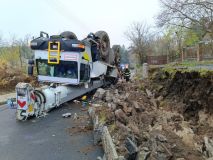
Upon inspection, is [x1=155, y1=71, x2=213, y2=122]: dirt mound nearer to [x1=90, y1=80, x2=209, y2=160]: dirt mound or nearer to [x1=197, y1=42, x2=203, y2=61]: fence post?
[x1=90, y1=80, x2=209, y2=160]: dirt mound

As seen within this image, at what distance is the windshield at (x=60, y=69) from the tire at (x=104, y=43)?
375cm

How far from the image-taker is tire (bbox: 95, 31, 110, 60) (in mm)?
19188

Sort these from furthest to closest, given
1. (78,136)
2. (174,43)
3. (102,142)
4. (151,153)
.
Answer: (174,43) → (78,136) → (102,142) → (151,153)

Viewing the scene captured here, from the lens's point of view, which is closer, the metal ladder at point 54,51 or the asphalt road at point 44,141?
the asphalt road at point 44,141

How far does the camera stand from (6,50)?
4050 centimetres

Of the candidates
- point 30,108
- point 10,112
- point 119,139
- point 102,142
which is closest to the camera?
point 119,139

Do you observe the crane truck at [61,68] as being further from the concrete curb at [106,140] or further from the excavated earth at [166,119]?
the concrete curb at [106,140]

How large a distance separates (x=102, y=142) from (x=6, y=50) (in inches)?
1357

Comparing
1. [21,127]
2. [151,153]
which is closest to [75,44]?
[21,127]

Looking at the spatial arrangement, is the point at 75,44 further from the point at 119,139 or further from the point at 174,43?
the point at 174,43

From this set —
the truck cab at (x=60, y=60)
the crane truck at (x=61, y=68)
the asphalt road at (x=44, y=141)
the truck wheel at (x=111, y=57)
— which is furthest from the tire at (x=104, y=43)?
the asphalt road at (x=44, y=141)

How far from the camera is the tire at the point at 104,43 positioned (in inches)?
755

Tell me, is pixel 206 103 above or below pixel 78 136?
above

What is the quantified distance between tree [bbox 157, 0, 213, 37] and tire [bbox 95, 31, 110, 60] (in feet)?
57.1
